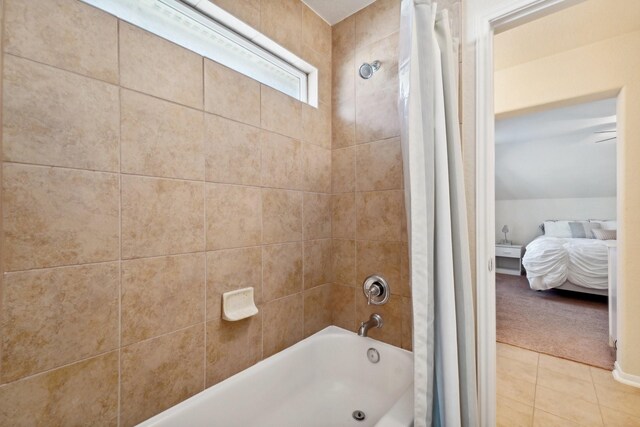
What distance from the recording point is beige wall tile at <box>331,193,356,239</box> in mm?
1631

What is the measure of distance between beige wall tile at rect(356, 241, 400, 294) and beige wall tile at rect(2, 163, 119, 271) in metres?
1.18

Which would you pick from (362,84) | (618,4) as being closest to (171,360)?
(362,84)

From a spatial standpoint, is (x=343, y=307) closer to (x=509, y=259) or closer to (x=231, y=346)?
(x=231, y=346)

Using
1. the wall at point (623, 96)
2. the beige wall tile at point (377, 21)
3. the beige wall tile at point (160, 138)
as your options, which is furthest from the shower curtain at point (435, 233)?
the wall at point (623, 96)

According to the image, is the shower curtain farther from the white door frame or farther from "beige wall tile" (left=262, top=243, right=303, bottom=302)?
"beige wall tile" (left=262, top=243, right=303, bottom=302)

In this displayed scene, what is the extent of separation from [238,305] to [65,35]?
1118mm

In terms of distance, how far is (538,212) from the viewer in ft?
17.4

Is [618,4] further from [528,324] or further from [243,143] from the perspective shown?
[528,324]

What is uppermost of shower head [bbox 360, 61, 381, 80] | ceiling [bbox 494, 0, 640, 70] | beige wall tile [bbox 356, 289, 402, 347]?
ceiling [bbox 494, 0, 640, 70]

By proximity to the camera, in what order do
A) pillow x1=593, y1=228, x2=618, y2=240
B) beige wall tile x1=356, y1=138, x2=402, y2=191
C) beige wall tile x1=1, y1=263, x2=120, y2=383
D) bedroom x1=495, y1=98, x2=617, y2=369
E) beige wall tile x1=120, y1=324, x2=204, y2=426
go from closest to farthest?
beige wall tile x1=1, y1=263, x2=120, y2=383 → beige wall tile x1=120, y1=324, x2=204, y2=426 → beige wall tile x1=356, y1=138, x2=402, y2=191 → bedroom x1=495, y1=98, x2=617, y2=369 → pillow x1=593, y1=228, x2=618, y2=240

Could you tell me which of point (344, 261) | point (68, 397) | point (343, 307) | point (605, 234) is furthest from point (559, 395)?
point (605, 234)

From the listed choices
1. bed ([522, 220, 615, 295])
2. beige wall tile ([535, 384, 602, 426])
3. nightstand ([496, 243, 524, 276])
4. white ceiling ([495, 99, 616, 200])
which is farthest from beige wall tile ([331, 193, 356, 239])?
nightstand ([496, 243, 524, 276])

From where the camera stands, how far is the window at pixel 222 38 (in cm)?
104

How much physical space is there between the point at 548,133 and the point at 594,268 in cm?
195
